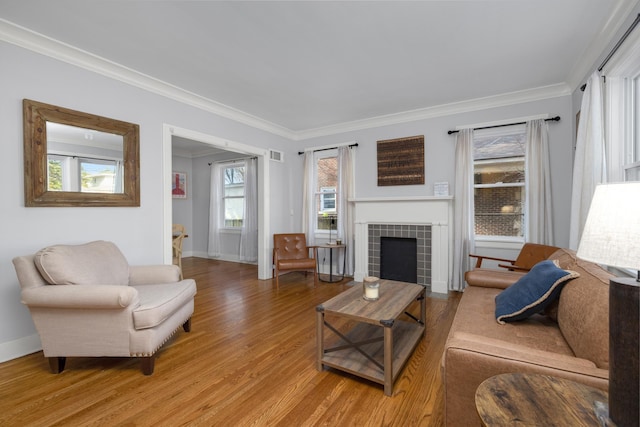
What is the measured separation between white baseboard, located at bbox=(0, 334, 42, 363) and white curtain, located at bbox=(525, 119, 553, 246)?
17.0 feet

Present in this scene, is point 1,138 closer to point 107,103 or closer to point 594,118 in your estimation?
point 107,103

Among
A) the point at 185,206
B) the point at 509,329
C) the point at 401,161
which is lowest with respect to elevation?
the point at 509,329

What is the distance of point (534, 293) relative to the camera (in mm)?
1720

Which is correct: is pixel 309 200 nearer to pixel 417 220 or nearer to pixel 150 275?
pixel 417 220

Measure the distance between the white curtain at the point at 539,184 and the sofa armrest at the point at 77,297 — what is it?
167 inches

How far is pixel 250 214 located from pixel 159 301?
4139mm

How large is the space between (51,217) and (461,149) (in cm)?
460

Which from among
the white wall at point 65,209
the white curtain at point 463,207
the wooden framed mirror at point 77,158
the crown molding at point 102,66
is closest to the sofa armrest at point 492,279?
the white curtain at point 463,207

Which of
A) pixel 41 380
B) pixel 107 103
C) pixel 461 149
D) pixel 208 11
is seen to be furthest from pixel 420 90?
pixel 41 380

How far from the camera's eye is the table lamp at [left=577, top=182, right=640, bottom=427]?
2.44 feet

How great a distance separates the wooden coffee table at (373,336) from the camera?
183cm

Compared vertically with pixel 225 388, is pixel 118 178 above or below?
above

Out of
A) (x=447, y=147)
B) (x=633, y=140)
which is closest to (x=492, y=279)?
(x=633, y=140)

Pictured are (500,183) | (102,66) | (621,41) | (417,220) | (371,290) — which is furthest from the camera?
(417,220)
